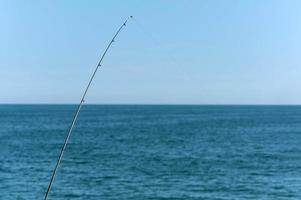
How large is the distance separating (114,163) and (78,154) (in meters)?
8.60

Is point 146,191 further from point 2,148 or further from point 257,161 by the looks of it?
point 2,148

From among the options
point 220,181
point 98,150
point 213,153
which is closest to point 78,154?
point 98,150

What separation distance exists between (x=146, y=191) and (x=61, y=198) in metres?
4.95

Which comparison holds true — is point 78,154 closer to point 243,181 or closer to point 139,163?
point 139,163

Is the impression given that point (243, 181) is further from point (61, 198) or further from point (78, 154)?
point (78, 154)

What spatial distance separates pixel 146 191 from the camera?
95.8 ft

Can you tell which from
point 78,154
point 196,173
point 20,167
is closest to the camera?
point 196,173

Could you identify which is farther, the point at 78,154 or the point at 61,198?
the point at 78,154

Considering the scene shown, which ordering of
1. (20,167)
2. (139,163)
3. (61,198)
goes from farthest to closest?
(139,163) < (20,167) < (61,198)

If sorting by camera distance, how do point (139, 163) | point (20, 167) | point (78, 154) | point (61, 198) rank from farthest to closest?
point (78, 154) → point (139, 163) → point (20, 167) → point (61, 198)

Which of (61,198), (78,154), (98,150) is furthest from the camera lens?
(98,150)

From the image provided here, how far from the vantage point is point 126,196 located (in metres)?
27.9

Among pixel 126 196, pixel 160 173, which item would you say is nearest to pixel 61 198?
pixel 126 196

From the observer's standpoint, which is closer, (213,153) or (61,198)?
(61,198)
